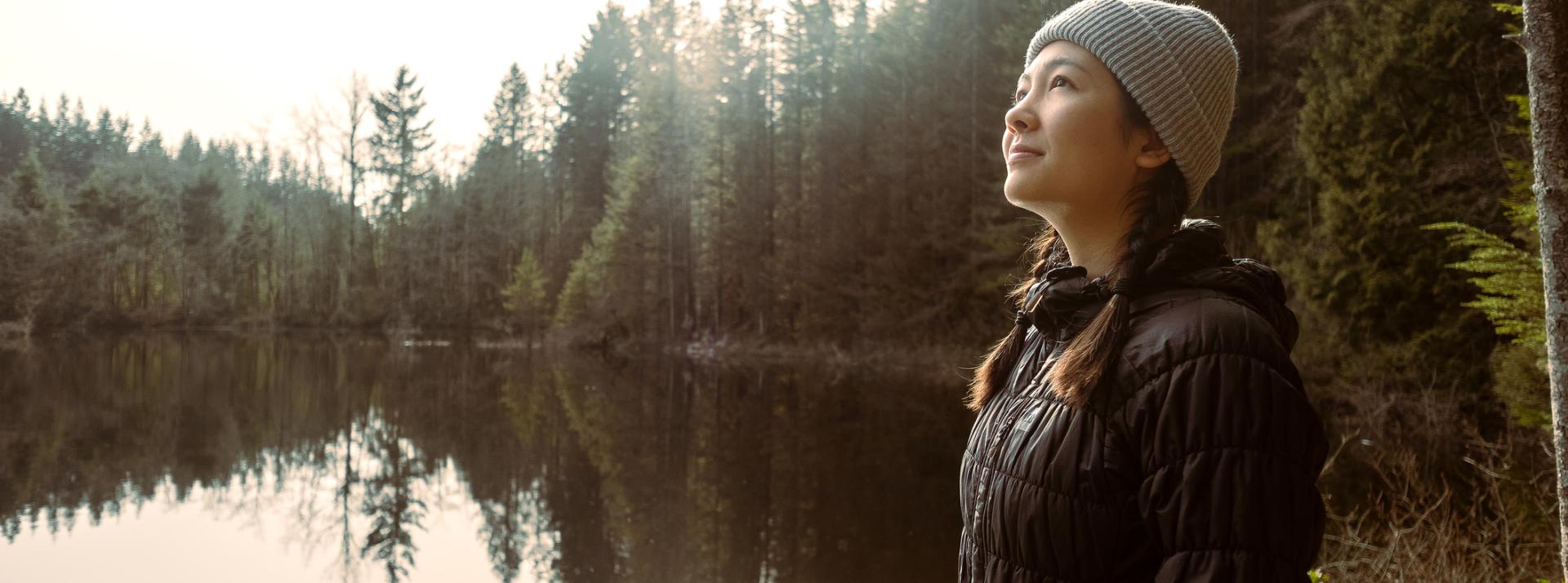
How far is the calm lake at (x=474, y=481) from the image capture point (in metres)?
9.05

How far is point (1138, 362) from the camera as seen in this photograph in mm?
1366

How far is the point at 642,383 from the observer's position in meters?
23.6

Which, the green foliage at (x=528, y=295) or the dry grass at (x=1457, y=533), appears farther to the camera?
the green foliage at (x=528, y=295)

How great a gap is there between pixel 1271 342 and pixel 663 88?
38707 millimetres

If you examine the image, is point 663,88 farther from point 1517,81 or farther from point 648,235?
point 1517,81

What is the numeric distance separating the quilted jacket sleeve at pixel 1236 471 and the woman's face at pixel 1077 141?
0.37m

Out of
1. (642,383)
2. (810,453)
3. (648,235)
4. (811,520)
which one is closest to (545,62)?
(648,235)

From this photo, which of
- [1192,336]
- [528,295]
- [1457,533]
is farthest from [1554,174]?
[528,295]

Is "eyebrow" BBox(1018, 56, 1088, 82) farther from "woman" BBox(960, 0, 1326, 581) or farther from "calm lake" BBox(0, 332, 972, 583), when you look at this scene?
"calm lake" BBox(0, 332, 972, 583)

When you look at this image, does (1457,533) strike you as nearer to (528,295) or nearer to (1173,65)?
(1173,65)

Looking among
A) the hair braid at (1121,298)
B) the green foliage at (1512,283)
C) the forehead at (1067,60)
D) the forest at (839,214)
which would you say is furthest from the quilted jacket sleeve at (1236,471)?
the green foliage at (1512,283)

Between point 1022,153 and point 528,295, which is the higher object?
point 528,295

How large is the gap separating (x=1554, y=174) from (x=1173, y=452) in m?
2.76

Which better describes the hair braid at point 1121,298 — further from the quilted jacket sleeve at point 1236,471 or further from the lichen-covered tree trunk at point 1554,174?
the lichen-covered tree trunk at point 1554,174
